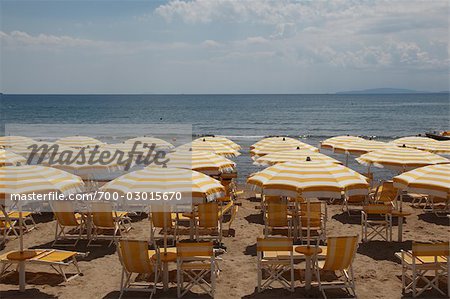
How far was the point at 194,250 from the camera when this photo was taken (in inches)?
277

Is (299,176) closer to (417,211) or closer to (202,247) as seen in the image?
(202,247)

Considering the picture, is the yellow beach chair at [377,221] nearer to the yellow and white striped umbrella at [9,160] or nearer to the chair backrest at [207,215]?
the chair backrest at [207,215]

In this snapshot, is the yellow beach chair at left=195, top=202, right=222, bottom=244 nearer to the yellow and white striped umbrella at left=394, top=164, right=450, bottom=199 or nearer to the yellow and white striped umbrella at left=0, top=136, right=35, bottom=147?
the yellow and white striped umbrella at left=394, top=164, right=450, bottom=199

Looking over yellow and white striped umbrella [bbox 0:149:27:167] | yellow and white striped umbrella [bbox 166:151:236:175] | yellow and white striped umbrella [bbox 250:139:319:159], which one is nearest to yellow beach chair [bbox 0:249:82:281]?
yellow and white striped umbrella [bbox 166:151:236:175]

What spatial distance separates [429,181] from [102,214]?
6.39 metres

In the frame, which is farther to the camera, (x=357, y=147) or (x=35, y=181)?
(x=357, y=147)

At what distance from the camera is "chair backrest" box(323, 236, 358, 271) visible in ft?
22.5

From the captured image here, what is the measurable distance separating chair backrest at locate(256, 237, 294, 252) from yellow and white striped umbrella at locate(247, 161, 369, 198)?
0.71 m

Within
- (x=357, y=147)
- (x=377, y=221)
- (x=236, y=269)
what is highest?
(x=357, y=147)

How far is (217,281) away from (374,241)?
420 cm

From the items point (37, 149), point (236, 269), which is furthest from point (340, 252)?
point (37, 149)

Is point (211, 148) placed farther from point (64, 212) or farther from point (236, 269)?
point (236, 269)

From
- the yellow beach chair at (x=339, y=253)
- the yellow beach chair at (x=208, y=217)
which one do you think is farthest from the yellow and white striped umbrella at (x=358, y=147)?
the yellow beach chair at (x=339, y=253)

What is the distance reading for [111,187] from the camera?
6.82 m
